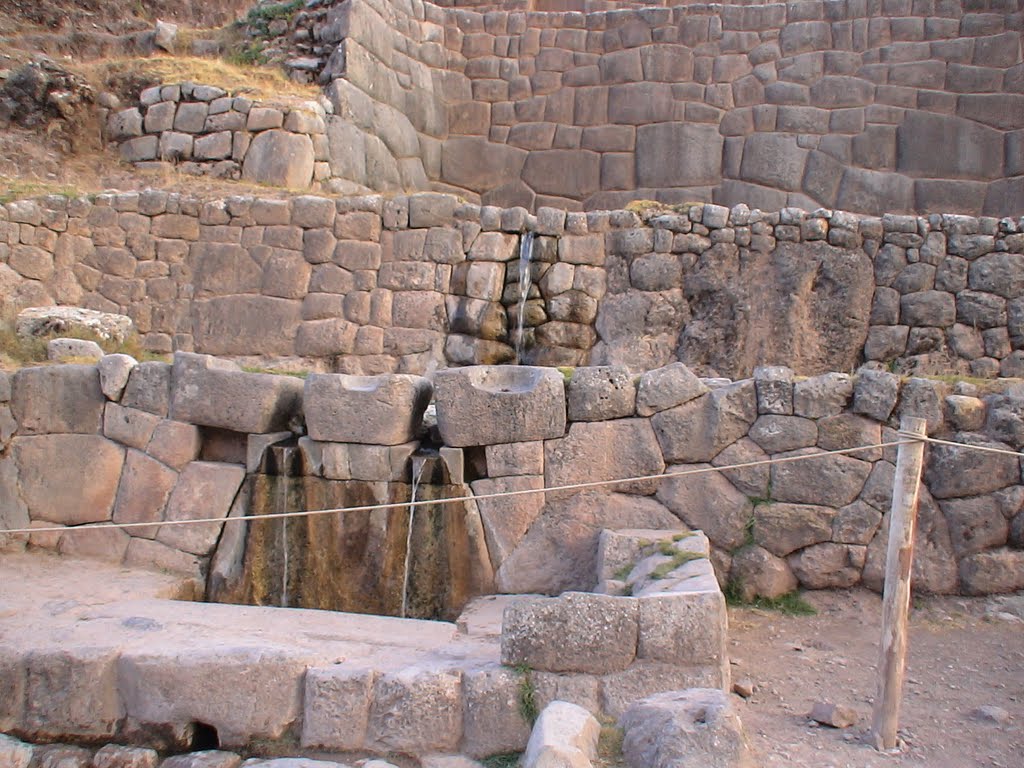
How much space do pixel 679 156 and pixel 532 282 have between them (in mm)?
4590

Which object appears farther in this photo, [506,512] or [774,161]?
[774,161]

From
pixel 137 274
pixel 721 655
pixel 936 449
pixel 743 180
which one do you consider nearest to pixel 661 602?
pixel 721 655

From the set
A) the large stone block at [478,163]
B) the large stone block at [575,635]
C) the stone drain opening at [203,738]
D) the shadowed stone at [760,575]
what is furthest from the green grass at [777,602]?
the large stone block at [478,163]

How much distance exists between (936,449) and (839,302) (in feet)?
12.0

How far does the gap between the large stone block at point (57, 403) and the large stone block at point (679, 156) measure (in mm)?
8439

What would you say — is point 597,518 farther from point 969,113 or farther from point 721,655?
point 969,113

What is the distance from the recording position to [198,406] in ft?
19.8

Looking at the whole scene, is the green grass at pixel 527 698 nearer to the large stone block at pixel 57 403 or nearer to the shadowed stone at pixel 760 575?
the shadowed stone at pixel 760 575

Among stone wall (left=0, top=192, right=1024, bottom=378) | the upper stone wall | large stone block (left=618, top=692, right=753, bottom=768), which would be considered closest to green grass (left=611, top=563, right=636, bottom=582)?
large stone block (left=618, top=692, right=753, bottom=768)

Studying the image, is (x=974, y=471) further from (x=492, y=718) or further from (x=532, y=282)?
(x=532, y=282)

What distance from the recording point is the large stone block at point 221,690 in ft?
13.5

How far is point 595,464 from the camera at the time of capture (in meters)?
5.79

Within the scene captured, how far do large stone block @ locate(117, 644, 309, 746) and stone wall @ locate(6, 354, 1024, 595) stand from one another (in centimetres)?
180

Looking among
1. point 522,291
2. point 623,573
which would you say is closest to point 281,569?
point 623,573
